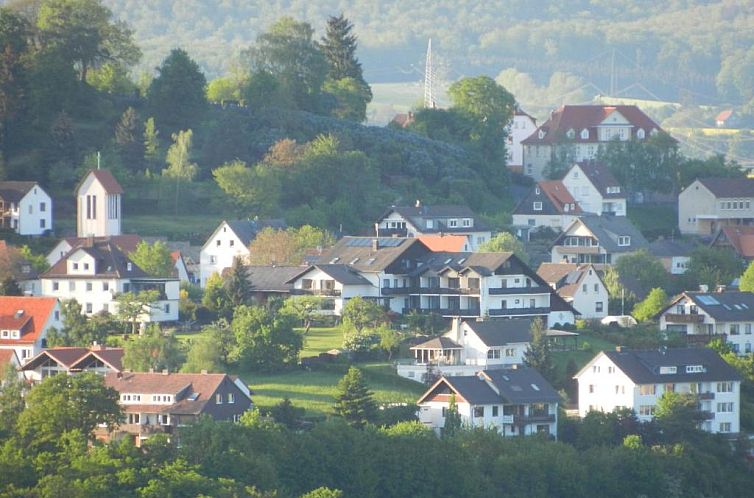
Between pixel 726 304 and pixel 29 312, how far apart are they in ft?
74.6

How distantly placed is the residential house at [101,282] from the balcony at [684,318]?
15998mm

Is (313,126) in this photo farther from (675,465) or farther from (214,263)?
(675,465)

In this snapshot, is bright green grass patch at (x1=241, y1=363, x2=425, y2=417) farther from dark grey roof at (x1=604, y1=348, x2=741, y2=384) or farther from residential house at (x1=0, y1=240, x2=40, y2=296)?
residential house at (x1=0, y1=240, x2=40, y2=296)

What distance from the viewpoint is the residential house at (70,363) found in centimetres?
7038

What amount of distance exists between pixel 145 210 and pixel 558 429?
31179 millimetres

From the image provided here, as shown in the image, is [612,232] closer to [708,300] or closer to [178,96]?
[708,300]

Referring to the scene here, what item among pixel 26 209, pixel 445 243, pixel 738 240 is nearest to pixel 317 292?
pixel 445 243

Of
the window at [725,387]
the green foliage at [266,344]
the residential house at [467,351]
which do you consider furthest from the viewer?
the window at [725,387]

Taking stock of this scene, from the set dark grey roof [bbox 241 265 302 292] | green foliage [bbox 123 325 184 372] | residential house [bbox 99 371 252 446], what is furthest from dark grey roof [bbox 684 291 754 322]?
residential house [bbox 99 371 252 446]

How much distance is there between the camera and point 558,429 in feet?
233

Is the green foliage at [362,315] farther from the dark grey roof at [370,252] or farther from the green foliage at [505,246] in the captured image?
the green foliage at [505,246]

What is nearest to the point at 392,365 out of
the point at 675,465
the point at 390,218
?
the point at 675,465

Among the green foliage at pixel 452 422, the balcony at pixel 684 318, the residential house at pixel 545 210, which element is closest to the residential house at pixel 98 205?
the residential house at pixel 545 210

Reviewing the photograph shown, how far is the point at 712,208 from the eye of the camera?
348 feet
